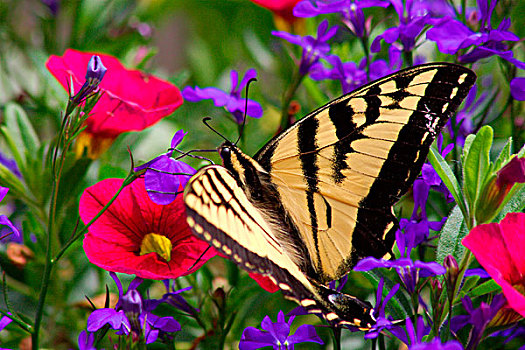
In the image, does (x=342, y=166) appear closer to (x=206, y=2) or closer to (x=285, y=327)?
(x=285, y=327)

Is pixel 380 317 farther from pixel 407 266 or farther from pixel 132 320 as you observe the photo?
pixel 132 320

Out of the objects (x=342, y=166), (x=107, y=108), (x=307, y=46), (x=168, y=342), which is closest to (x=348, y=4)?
(x=307, y=46)

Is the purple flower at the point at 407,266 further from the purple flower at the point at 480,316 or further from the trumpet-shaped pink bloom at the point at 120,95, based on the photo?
the trumpet-shaped pink bloom at the point at 120,95

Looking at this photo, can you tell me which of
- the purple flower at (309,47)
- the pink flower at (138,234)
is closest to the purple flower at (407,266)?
the pink flower at (138,234)

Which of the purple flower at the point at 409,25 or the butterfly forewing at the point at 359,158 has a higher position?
the purple flower at the point at 409,25

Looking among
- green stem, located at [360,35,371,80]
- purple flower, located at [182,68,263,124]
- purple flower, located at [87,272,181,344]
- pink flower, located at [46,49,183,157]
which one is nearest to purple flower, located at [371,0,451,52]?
green stem, located at [360,35,371,80]
